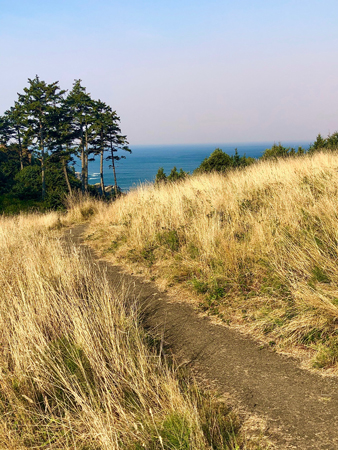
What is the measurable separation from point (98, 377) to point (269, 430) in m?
1.49

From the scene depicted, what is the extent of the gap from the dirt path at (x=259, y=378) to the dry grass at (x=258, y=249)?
254 mm

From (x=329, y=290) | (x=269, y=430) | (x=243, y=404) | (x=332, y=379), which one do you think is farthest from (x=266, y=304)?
(x=269, y=430)

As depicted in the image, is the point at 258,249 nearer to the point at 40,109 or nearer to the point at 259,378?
the point at 259,378

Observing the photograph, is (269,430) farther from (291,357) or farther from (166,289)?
(166,289)

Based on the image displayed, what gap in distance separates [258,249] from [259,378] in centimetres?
237

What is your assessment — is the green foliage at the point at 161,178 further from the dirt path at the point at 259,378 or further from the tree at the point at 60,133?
the tree at the point at 60,133

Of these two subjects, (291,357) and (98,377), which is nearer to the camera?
(98,377)

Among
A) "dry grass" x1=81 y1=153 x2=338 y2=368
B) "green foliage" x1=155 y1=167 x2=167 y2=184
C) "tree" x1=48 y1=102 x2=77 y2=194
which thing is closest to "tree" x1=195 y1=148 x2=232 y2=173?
"green foliage" x1=155 y1=167 x2=167 y2=184

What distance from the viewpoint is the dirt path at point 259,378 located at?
242 cm

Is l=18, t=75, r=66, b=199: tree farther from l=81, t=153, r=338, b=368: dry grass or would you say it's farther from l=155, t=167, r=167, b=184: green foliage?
l=81, t=153, r=338, b=368: dry grass

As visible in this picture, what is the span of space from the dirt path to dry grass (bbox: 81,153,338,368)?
0.83 feet

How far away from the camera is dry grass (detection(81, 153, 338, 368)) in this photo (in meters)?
3.71

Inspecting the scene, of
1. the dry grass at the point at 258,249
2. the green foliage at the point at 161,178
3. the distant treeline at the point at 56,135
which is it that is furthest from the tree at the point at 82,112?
the dry grass at the point at 258,249

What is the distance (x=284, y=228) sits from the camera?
5.26m
